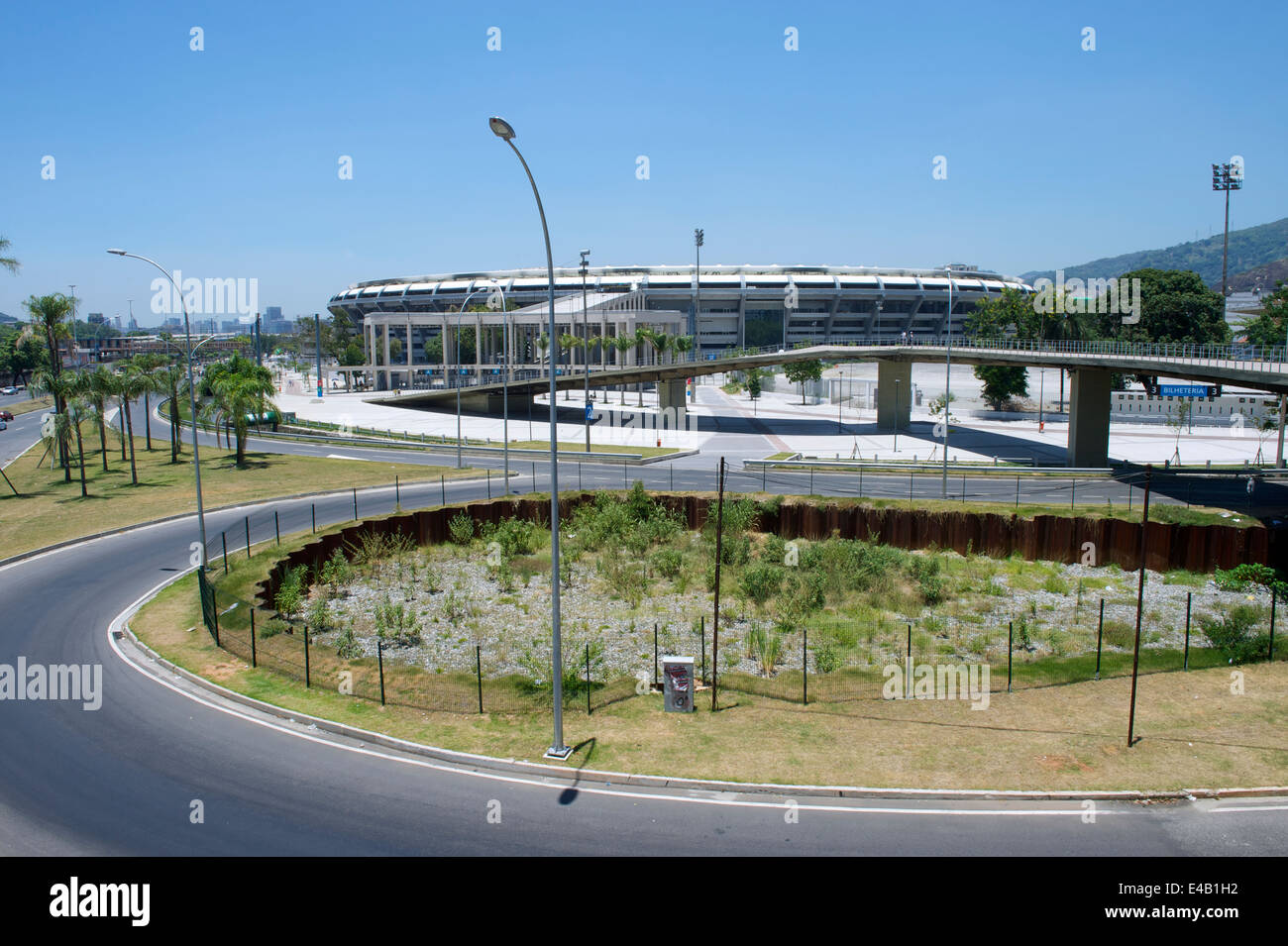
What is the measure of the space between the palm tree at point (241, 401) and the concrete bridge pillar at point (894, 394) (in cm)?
4820

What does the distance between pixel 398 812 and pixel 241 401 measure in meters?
45.3

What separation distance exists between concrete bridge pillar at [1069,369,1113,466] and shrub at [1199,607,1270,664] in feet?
116

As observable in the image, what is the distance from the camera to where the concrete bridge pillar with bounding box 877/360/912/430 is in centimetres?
7312

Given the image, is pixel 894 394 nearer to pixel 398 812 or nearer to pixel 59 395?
pixel 59 395

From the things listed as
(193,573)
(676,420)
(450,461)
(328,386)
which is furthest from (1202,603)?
(328,386)

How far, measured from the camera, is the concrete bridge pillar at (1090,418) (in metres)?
57.8

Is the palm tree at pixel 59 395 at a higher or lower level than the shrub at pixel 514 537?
higher

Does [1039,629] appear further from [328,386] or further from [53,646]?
[328,386]

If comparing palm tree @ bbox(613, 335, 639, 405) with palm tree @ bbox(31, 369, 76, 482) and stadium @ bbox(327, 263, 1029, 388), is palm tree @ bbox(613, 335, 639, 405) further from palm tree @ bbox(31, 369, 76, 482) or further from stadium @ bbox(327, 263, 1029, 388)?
palm tree @ bbox(31, 369, 76, 482)

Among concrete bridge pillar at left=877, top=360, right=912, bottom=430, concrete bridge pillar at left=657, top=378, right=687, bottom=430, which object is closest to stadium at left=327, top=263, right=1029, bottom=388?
concrete bridge pillar at left=657, top=378, right=687, bottom=430

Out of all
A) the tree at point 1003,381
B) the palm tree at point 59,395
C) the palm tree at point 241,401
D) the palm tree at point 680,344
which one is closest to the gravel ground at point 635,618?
the palm tree at point 241,401

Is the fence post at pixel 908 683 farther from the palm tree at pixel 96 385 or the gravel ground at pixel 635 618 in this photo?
the palm tree at pixel 96 385

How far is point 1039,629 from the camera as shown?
85.5ft

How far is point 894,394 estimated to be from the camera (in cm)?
7362
